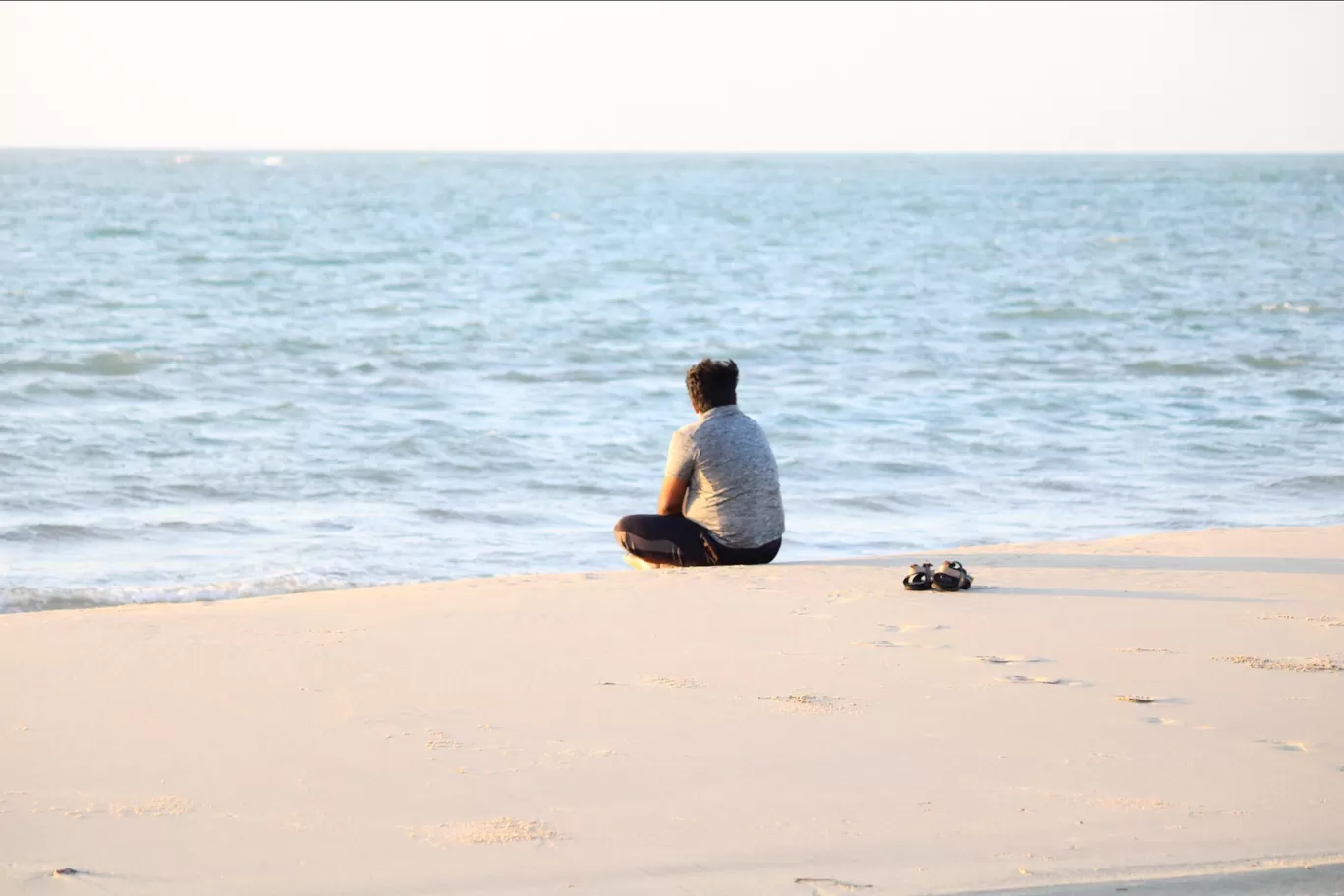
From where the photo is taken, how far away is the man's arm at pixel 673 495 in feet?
22.8

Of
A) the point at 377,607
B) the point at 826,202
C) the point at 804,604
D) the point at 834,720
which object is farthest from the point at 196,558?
the point at 826,202

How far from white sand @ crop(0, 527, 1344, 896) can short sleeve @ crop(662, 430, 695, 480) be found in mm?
880

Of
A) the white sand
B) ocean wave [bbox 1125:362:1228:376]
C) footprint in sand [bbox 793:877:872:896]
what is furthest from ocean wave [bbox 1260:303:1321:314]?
footprint in sand [bbox 793:877:872:896]

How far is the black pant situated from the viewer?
6.91 metres

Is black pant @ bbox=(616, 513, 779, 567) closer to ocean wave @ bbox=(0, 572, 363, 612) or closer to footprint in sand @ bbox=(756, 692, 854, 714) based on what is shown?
ocean wave @ bbox=(0, 572, 363, 612)

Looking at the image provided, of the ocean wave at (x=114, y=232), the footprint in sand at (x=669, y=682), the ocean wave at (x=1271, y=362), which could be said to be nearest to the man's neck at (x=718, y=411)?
the footprint in sand at (x=669, y=682)

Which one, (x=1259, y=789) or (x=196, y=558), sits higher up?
(x=1259, y=789)

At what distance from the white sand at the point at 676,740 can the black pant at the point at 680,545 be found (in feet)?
2.38

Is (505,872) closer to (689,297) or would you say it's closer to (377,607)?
(377,607)

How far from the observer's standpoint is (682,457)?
689 cm

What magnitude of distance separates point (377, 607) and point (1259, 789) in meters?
3.44

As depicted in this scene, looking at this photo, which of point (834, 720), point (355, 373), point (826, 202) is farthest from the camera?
point (826, 202)

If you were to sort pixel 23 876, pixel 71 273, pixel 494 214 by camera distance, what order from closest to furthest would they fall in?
pixel 23 876
pixel 71 273
pixel 494 214

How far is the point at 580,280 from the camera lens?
90.8ft
